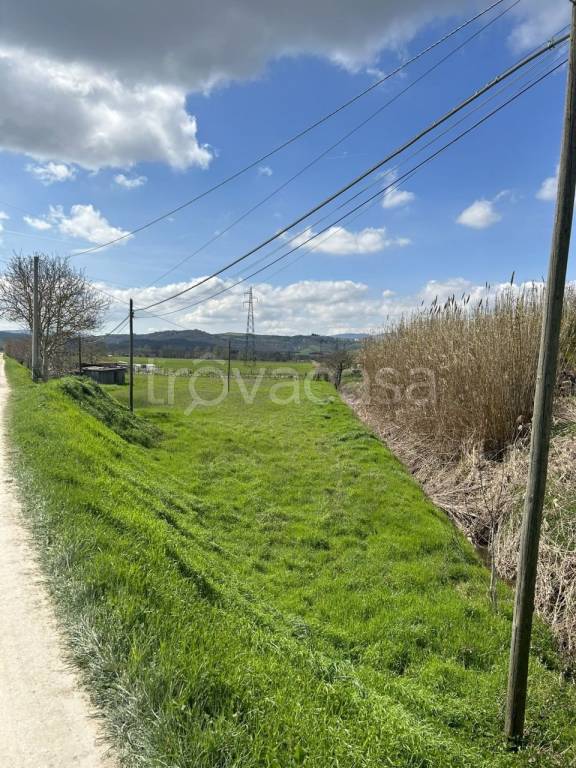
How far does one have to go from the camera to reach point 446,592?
525cm

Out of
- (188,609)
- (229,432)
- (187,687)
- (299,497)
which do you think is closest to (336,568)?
(299,497)

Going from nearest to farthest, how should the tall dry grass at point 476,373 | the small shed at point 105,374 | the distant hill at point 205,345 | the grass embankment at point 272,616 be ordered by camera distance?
the grass embankment at point 272,616, the tall dry grass at point 476,373, the small shed at point 105,374, the distant hill at point 205,345

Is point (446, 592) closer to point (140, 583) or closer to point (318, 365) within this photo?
point (140, 583)

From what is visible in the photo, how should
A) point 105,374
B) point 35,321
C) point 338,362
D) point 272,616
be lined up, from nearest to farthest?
point 272,616, point 35,321, point 105,374, point 338,362

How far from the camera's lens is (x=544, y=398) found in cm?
263

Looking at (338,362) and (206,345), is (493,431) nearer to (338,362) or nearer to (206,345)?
(338,362)

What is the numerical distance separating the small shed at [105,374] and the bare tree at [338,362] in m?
15.4

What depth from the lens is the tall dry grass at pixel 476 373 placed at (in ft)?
27.4

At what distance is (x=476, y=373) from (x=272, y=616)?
21.4 ft

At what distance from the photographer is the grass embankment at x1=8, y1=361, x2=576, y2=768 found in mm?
2135

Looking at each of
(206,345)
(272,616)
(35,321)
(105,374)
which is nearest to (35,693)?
(272,616)

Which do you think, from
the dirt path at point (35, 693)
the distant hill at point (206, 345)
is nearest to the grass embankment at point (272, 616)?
the dirt path at point (35, 693)

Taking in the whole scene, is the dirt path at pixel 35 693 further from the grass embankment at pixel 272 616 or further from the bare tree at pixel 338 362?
the bare tree at pixel 338 362

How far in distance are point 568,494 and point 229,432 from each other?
387 inches
